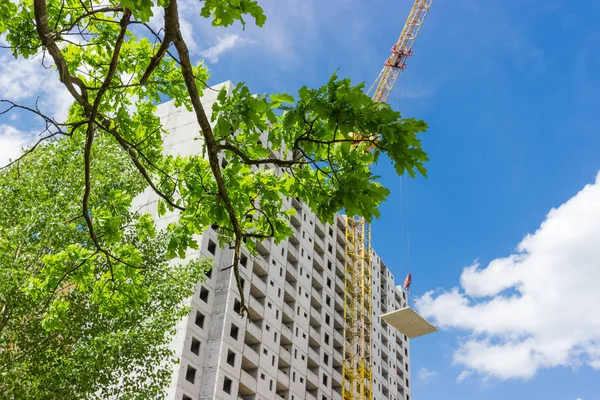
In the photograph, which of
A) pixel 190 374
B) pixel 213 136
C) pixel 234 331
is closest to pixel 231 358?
pixel 234 331

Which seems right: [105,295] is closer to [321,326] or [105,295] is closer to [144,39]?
[144,39]

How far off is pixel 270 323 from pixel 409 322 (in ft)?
54.4

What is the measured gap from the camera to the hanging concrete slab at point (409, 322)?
173 ft

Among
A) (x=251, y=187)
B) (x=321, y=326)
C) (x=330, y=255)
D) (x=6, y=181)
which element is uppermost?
(x=330, y=255)

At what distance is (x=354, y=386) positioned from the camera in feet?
174

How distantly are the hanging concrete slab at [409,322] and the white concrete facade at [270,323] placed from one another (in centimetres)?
469

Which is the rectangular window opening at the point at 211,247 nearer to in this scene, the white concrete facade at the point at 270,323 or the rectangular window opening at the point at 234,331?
the white concrete facade at the point at 270,323

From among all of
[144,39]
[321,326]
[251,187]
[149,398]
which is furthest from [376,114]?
[321,326]

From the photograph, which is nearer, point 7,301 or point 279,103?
point 279,103

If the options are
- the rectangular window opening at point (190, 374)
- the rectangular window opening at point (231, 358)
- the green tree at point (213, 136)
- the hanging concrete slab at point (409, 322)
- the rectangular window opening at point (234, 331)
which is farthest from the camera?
the hanging concrete slab at point (409, 322)

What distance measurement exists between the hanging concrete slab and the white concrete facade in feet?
15.4

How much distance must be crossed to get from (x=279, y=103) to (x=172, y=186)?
91.3 inches

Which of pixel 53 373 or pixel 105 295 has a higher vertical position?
pixel 53 373

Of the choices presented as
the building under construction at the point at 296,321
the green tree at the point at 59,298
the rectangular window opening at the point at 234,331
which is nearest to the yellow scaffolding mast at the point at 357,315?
the building under construction at the point at 296,321
